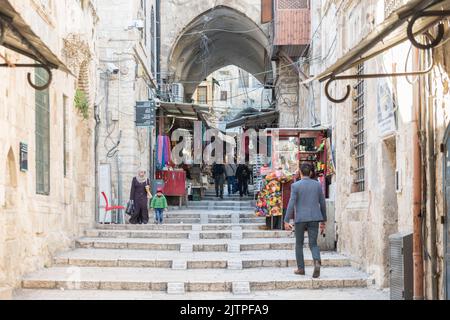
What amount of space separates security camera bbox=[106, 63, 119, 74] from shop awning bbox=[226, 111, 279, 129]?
8.80 metres

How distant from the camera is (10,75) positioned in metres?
9.32

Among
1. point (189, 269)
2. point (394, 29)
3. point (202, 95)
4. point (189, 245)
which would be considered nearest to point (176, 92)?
point (189, 245)

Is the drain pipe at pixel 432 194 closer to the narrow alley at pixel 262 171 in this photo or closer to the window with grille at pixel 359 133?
the narrow alley at pixel 262 171

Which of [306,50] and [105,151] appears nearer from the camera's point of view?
[105,151]

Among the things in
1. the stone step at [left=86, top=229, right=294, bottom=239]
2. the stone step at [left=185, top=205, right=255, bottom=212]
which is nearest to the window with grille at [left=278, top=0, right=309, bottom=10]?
the stone step at [left=185, top=205, right=255, bottom=212]

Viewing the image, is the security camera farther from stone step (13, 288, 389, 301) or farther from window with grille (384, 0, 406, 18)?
window with grille (384, 0, 406, 18)

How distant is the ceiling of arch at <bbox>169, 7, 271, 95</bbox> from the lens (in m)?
28.6

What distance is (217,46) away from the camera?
112 feet

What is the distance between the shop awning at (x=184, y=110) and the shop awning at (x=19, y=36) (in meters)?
17.0

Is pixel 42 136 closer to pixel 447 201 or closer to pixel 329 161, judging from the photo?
pixel 329 161

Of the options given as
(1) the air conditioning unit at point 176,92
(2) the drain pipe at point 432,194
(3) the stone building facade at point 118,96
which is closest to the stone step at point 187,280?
(2) the drain pipe at point 432,194

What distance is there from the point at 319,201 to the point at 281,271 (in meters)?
1.40

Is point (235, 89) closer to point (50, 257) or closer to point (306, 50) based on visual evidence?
point (306, 50)
